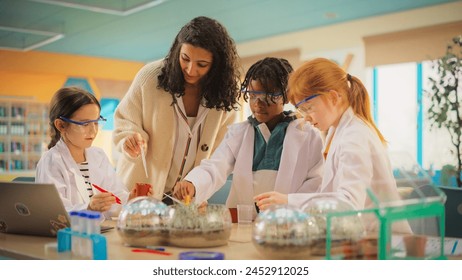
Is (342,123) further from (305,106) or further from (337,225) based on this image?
(337,225)

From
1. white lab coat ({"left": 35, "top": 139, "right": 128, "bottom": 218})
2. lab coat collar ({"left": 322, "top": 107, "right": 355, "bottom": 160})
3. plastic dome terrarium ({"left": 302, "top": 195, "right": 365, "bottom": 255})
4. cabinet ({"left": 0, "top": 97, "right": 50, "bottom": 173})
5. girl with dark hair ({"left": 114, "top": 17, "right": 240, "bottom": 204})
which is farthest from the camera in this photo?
cabinet ({"left": 0, "top": 97, "right": 50, "bottom": 173})

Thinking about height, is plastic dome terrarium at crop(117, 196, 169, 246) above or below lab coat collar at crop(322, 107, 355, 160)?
below

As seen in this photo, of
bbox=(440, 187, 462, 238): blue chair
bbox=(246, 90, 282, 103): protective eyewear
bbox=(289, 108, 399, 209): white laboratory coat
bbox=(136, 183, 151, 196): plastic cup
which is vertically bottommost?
bbox=(440, 187, 462, 238): blue chair

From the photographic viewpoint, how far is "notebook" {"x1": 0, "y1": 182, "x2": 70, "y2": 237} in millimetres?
1353

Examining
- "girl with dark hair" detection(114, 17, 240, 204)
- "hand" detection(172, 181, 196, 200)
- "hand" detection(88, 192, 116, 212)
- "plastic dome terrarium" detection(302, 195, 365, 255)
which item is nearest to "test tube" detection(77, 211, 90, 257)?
"hand" detection(88, 192, 116, 212)

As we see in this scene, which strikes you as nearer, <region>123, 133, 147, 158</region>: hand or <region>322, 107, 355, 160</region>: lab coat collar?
<region>322, 107, 355, 160</region>: lab coat collar

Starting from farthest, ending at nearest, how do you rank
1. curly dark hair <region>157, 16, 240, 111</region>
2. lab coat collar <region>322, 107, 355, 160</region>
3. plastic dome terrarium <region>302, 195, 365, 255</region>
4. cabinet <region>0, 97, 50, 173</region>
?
cabinet <region>0, 97, 50, 173</region> → curly dark hair <region>157, 16, 240, 111</region> → lab coat collar <region>322, 107, 355, 160</region> → plastic dome terrarium <region>302, 195, 365, 255</region>

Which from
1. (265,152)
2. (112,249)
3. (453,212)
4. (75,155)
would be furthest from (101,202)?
(453,212)

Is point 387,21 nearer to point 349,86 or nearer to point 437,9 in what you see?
point 437,9

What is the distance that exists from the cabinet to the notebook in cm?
768

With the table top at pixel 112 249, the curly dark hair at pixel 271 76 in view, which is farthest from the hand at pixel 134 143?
the table top at pixel 112 249

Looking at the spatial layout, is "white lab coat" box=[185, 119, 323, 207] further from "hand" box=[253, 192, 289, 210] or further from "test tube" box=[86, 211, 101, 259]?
"test tube" box=[86, 211, 101, 259]

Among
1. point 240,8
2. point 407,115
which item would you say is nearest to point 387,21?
point 407,115

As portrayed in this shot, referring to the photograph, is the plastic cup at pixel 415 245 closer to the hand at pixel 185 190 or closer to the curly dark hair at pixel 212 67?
the hand at pixel 185 190
